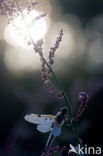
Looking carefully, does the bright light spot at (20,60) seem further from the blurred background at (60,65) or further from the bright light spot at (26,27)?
the bright light spot at (26,27)

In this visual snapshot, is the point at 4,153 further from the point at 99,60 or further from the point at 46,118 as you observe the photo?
the point at 99,60

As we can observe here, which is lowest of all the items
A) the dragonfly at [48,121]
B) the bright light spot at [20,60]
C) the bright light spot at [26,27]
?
the dragonfly at [48,121]

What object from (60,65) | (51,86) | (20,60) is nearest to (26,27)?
(51,86)

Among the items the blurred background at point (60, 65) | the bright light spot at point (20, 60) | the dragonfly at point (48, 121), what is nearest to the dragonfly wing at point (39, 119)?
the dragonfly at point (48, 121)

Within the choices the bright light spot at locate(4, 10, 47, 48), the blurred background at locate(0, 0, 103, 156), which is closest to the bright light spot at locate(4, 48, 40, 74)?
the blurred background at locate(0, 0, 103, 156)

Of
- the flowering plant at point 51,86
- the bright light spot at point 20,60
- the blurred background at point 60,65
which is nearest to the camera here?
the flowering plant at point 51,86

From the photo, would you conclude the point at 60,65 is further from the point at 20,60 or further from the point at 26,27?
the point at 26,27

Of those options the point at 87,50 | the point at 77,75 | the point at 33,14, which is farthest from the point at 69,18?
the point at 33,14

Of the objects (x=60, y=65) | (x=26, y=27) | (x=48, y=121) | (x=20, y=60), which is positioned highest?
(x=20, y=60)

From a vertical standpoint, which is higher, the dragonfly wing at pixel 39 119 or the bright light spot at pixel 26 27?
the bright light spot at pixel 26 27

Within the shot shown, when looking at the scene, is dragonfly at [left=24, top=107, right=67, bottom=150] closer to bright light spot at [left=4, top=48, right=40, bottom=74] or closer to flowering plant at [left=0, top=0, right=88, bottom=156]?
flowering plant at [left=0, top=0, right=88, bottom=156]
